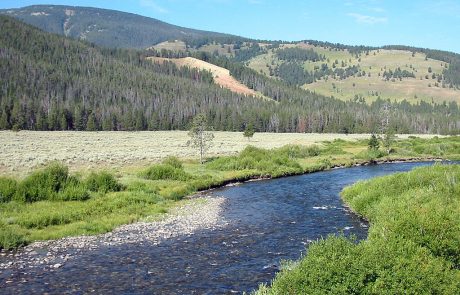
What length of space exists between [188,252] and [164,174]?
30223 millimetres

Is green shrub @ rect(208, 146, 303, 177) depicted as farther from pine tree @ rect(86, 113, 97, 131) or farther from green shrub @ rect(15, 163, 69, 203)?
pine tree @ rect(86, 113, 97, 131)

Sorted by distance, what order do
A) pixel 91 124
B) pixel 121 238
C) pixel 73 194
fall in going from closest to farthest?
pixel 121 238, pixel 73 194, pixel 91 124

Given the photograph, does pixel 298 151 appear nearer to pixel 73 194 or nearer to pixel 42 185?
pixel 73 194

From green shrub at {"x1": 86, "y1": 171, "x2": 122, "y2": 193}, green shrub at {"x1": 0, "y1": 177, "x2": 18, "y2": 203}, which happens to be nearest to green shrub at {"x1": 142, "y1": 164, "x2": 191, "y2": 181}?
green shrub at {"x1": 86, "y1": 171, "x2": 122, "y2": 193}

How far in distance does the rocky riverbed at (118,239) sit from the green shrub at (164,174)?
15.6 m

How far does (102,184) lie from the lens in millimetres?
47125

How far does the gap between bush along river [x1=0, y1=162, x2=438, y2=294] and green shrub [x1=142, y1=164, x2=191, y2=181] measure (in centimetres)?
1274

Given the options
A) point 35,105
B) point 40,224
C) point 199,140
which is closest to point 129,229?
point 40,224

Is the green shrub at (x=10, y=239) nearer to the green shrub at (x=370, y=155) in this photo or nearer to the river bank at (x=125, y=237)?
the river bank at (x=125, y=237)

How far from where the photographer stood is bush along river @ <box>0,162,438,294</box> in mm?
23391

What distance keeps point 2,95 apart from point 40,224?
186 metres

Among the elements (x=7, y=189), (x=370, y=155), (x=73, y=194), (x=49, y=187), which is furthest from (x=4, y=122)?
(x=73, y=194)

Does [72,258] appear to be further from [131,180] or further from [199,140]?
[199,140]

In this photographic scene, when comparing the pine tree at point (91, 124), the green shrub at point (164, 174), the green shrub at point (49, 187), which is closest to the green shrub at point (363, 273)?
the green shrub at point (49, 187)
